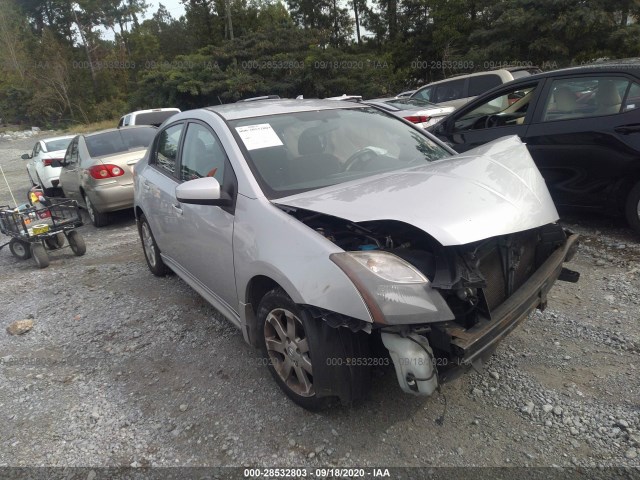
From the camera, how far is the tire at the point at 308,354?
7.61 ft

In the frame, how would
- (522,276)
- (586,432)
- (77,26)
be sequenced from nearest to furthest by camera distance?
1. (586,432)
2. (522,276)
3. (77,26)

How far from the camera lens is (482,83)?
36.1 ft

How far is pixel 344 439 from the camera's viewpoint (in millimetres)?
2465

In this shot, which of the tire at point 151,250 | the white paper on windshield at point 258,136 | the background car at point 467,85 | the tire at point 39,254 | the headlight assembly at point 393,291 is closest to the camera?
the headlight assembly at point 393,291

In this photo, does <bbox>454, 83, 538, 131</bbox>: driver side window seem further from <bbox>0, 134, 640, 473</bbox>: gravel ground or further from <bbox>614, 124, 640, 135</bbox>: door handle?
<bbox>0, 134, 640, 473</bbox>: gravel ground

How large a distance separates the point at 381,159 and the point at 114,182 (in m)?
5.55

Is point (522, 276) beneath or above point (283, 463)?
above

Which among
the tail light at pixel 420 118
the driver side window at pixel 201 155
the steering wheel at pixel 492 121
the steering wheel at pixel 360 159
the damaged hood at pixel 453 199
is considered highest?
the driver side window at pixel 201 155

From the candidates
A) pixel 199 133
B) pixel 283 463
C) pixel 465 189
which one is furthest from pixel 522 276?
pixel 199 133

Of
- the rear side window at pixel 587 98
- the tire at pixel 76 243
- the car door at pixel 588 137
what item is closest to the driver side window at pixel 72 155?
the tire at pixel 76 243

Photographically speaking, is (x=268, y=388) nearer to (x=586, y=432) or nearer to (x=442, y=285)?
(x=442, y=285)

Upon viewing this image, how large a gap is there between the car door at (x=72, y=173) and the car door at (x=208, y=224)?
5334 mm

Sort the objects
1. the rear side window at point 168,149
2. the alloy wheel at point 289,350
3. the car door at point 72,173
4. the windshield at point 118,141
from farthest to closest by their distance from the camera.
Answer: the car door at point 72,173 → the windshield at point 118,141 → the rear side window at point 168,149 → the alloy wheel at point 289,350

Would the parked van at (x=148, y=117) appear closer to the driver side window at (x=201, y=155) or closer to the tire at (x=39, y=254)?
the tire at (x=39, y=254)
